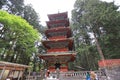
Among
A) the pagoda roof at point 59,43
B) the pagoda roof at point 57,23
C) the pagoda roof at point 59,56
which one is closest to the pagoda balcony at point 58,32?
the pagoda roof at point 59,43

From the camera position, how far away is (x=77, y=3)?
99.2 feet

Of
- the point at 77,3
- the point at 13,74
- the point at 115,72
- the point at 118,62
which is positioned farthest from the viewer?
the point at 77,3

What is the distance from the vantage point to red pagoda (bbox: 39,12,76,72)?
1850 cm

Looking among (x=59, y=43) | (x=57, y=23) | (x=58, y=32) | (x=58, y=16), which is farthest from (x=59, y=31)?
(x=58, y=16)

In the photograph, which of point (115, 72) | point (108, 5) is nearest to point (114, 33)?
point (108, 5)

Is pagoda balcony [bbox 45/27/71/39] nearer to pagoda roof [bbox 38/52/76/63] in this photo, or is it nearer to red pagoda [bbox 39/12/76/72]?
red pagoda [bbox 39/12/76/72]

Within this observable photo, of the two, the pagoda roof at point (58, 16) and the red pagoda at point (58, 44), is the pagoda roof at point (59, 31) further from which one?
the pagoda roof at point (58, 16)

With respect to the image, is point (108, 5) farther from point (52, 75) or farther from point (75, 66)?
point (52, 75)

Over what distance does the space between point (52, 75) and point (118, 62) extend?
745 centimetres

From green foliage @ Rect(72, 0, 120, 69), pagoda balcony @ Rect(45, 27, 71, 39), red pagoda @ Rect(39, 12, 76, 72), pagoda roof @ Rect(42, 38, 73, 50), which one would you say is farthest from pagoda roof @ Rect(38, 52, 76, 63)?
green foliage @ Rect(72, 0, 120, 69)

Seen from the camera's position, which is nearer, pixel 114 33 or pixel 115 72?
pixel 115 72

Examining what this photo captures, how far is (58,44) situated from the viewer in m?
20.4

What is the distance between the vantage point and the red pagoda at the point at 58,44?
1850 centimetres

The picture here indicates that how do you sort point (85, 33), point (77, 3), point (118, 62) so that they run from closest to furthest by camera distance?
point (118, 62) < point (85, 33) < point (77, 3)
